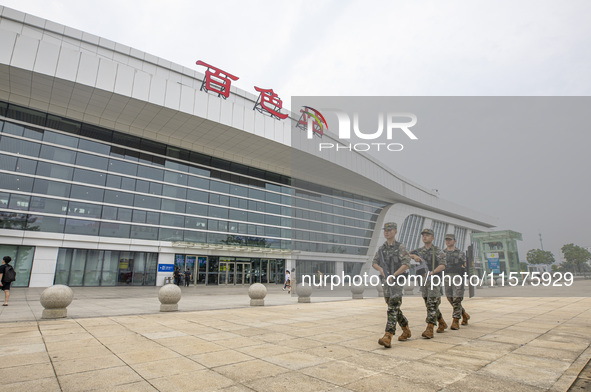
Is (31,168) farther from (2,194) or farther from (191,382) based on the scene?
(191,382)

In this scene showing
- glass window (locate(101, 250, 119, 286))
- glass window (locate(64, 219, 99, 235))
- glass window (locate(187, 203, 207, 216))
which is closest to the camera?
glass window (locate(64, 219, 99, 235))

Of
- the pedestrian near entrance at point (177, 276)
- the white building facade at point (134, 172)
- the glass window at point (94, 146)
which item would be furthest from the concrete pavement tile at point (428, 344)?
the glass window at point (94, 146)

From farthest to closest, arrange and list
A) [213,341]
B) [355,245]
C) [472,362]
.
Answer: [355,245] → [213,341] → [472,362]

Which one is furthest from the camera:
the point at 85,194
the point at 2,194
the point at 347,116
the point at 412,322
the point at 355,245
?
the point at 355,245

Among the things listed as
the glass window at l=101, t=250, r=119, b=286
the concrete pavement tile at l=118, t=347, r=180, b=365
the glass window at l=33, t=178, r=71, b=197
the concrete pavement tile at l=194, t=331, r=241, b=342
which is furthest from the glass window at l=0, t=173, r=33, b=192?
the concrete pavement tile at l=118, t=347, r=180, b=365

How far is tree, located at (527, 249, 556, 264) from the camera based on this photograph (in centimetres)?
5051

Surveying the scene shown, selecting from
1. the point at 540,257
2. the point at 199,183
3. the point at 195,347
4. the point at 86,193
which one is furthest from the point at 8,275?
the point at 540,257

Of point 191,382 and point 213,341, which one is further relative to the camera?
point 213,341

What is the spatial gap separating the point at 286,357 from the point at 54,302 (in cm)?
741

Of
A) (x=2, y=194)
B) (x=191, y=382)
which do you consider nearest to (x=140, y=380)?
(x=191, y=382)

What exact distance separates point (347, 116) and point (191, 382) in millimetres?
31563

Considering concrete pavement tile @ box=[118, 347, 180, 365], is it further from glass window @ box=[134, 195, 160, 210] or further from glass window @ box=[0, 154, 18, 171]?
glass window @ box=[134, 195, 160, 210]

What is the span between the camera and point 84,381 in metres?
3.55

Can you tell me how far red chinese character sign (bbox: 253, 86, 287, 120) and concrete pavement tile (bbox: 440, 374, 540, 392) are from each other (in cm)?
2925
